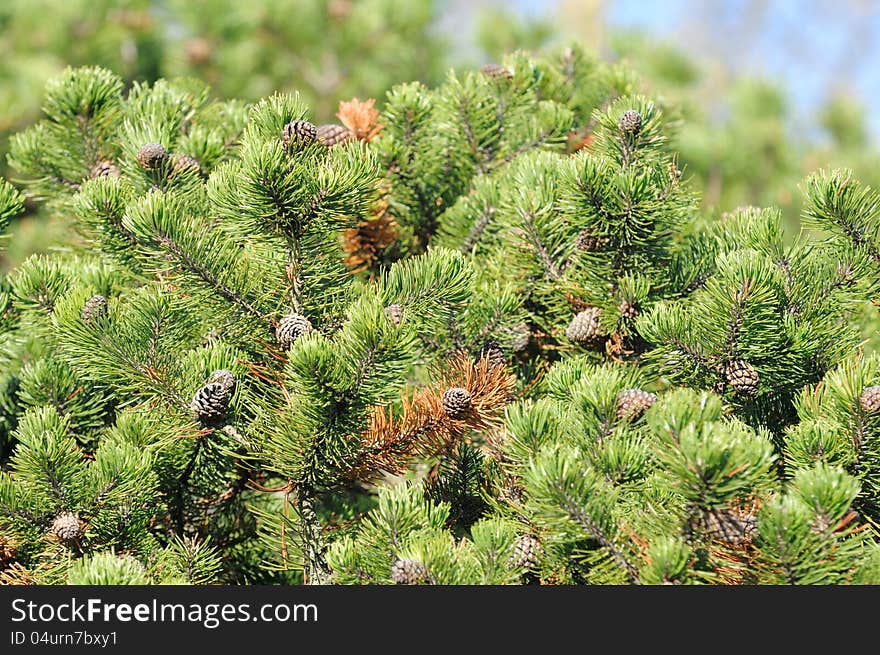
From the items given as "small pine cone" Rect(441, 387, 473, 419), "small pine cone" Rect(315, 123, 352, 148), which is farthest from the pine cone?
"small pine cone" Rect(315, 123, 352, 148)

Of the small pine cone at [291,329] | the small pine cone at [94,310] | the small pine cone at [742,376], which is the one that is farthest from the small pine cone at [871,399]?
the small pine cone at [94,310]

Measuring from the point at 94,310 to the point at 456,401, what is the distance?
0.49 m

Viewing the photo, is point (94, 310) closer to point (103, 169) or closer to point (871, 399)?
point (103, 169)

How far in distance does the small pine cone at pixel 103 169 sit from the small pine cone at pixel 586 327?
2.58 ft

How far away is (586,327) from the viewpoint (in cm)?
124

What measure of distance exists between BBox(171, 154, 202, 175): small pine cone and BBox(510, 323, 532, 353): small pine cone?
1.82 feet

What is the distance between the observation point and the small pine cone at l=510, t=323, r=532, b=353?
1.27 metres

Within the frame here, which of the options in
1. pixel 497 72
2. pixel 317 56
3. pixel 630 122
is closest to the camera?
pixel 630 122

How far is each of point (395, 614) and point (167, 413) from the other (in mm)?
424

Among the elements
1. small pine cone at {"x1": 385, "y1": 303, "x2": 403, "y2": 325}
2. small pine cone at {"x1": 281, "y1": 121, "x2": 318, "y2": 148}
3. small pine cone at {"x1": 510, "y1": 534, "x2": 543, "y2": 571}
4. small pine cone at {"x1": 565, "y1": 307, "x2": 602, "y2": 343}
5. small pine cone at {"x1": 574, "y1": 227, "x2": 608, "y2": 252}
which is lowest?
small pine cone at {"x1": 510, "y1": 534, "x2": 543, "y2": 571}

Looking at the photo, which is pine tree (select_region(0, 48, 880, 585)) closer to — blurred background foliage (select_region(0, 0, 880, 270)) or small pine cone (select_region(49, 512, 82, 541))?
small pine cone (select_region(49, 512, 82, 541))

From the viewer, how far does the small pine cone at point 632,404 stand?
1022 millimetres

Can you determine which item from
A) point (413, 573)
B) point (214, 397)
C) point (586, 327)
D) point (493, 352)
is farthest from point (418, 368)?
point (413, 573)

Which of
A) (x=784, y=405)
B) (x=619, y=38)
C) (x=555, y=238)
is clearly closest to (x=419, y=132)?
(x=555, y=238)
